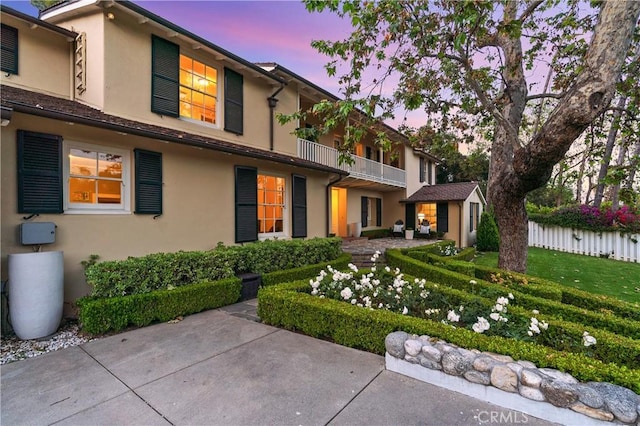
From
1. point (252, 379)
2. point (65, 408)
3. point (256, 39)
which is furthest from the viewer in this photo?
point (256, 39)

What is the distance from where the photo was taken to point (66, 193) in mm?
5090

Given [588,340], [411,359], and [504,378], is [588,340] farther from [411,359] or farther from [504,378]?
[411,359]

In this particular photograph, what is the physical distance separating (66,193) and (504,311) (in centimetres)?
730

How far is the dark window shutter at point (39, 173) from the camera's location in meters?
4.56

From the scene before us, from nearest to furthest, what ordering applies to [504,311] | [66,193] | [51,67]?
1. [504,311]
2. [66,193]
3. [51,67]

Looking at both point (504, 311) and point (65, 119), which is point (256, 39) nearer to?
point (65, 119)

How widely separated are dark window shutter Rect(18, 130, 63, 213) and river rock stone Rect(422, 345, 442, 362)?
6.04 m

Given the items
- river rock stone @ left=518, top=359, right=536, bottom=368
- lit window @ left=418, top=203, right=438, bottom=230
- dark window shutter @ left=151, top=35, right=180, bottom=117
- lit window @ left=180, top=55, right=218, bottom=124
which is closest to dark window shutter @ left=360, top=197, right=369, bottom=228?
lit window @ left=418, top=203, right=438, bottom=230

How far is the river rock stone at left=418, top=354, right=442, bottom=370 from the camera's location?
3.14m

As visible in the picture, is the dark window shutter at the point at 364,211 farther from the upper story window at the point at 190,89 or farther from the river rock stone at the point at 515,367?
the river rock stone at the point at 515,367

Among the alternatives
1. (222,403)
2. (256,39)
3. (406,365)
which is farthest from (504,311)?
(256,39)

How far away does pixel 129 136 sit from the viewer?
575 cm

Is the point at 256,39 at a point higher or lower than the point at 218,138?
higher

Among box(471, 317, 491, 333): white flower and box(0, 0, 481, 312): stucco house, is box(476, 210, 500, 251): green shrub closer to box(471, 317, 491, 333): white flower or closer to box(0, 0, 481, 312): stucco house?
box(0, 0, 481, 312): stucco house
